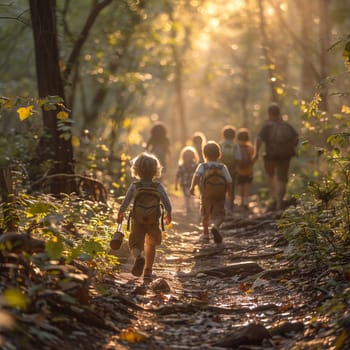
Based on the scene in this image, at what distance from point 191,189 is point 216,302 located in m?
4.11

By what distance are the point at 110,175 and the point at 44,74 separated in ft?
17.7

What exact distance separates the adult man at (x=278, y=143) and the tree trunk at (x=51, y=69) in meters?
5.30

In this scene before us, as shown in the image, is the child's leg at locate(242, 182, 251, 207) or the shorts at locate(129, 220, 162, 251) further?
the child's leg at locate(242, 182, 251, 207)

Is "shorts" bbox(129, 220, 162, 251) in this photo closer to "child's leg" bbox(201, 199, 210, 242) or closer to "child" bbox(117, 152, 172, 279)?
"child" bbox(117, 152, 172, 279)

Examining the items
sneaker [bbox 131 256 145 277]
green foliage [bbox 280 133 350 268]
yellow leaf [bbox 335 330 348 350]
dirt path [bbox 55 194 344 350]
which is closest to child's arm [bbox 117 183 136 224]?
sneaker [bbox 131 256 145 277]

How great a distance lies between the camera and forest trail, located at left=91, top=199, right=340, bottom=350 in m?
6.09

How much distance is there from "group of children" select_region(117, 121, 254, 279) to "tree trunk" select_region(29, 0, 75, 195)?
1.66 m

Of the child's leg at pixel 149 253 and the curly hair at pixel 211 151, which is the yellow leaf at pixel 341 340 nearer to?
the child's leg at pixel 149 253

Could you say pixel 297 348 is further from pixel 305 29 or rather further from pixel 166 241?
pixel 305 29

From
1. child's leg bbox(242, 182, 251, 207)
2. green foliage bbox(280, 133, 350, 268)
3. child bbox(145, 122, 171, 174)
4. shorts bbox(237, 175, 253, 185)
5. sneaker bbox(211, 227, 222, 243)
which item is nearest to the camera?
green foliage bbox(280, 133, 350, 268)

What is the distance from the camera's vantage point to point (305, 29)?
2436 cm

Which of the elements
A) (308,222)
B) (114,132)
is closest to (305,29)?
(114,132)

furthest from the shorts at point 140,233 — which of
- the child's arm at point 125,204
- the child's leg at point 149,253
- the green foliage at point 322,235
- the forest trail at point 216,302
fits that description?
the green foliage at point 322,235

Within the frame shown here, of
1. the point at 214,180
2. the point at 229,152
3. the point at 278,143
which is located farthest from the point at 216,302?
the point at 278,143
